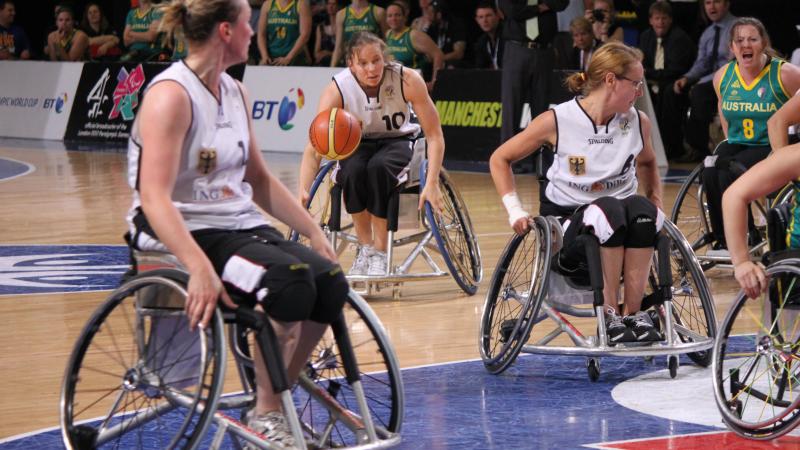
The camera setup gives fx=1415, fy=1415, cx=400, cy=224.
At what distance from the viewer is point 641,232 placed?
4.68m

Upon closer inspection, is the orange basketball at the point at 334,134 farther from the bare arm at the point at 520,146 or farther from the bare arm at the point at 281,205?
the bare arm at the point at 281,205

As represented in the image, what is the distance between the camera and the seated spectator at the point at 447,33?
43.9 ft

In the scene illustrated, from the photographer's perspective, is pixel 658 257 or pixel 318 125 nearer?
pixel 658 257

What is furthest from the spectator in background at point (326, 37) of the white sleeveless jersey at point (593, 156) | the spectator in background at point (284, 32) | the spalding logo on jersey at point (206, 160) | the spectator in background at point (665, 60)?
the spalding logo on jersey at point (206, 160)

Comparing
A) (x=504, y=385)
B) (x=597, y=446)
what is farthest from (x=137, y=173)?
(x=504, y=385)

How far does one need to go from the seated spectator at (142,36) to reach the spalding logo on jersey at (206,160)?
482 inches

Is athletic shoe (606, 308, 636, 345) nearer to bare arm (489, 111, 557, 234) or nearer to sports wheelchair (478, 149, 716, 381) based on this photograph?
sports wheelchair (478, 149, 716, 381)

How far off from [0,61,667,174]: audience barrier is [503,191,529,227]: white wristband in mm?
6220

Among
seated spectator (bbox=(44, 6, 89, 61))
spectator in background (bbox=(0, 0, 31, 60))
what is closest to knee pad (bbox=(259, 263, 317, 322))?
seated spectator (bbox=(44, 6, 89, 61))

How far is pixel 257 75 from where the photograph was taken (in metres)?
14.1

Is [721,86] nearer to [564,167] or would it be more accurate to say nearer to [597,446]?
[564,167]

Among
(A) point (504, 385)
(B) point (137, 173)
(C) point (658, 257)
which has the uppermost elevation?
(B) point (137, 173)

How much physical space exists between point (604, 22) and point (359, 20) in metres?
2.41

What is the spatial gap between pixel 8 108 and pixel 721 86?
11.7 m
